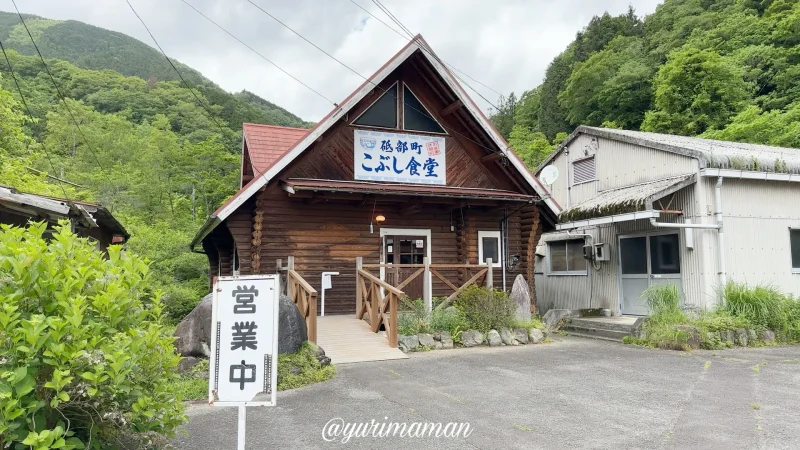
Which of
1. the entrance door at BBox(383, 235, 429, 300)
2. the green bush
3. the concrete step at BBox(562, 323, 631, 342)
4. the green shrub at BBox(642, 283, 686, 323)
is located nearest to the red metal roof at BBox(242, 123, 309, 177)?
the entrance door at BBox(383, 235, 429, 300)

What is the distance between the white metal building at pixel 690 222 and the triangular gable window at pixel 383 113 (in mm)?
5778

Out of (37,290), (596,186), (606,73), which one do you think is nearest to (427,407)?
(37,290)

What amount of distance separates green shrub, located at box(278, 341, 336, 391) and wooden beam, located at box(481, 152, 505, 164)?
7491mm

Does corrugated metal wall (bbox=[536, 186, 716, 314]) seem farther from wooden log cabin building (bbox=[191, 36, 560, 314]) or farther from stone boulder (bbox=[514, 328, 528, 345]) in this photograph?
stone boulder (bbox=[514, 328, 528, 345])

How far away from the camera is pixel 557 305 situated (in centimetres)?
1714

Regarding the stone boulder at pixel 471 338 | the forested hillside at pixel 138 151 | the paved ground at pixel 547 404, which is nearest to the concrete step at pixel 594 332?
the paved ground at pixel 547 404

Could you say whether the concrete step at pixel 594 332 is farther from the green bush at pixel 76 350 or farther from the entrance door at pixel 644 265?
the green bush at pixel 76 350

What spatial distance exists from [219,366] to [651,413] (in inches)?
186

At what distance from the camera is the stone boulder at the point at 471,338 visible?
10.1 metres

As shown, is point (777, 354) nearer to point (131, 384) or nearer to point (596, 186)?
point (596, 186)

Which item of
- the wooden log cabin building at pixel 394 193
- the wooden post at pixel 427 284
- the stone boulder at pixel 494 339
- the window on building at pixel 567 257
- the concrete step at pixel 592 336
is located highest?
the wooden log cabin building at pixel 394 193

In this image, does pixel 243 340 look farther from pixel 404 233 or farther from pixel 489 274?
pixel 404 233

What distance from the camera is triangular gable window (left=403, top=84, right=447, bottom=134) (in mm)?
13125

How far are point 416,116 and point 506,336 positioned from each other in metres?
6.02
